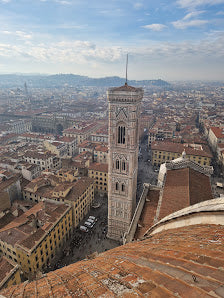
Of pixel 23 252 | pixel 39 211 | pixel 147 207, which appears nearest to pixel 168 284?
pixel 147 207

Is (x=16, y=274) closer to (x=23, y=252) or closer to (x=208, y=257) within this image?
(x=23, y=252)

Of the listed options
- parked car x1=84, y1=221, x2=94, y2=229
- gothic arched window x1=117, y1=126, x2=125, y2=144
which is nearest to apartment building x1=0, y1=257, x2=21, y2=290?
parked car x1=84, y1=221, x2=94, y2=229

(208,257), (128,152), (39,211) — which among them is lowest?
(39,211)

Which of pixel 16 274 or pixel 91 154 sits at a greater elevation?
pixel 91 154

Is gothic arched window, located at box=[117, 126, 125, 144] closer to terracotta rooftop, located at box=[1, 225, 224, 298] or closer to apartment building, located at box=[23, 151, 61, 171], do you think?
terracotta rooftop, located at box=[1, 225, 224, 298]

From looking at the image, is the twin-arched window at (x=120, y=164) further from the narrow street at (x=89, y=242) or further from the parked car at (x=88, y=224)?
the parked car at (x=88, y=224)

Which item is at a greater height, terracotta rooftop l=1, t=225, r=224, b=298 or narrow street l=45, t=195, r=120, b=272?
Answer: terracotta rooftop l=1, t=225, r=224, b=298

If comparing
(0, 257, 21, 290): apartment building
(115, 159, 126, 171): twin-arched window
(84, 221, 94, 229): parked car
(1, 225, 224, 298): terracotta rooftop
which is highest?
(1, 225, 224, 298): terracotta rooftop

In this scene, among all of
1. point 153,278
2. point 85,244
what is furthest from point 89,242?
point 153,278
